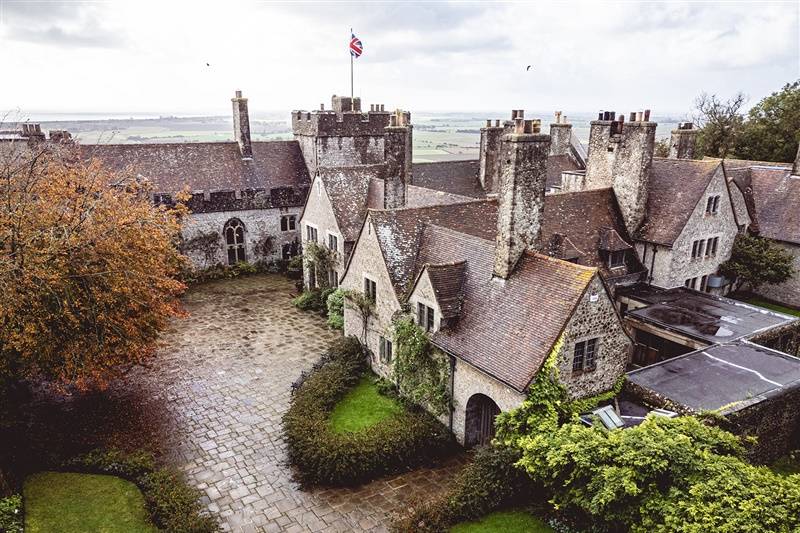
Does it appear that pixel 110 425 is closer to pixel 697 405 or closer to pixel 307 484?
pixel 307 484

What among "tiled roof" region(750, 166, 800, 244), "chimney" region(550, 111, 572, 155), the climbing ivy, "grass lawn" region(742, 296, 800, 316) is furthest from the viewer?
"chimney" region(550, 111, 572, 155)

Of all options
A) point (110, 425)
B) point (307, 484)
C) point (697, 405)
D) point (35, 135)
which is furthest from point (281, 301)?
point (697, 405)

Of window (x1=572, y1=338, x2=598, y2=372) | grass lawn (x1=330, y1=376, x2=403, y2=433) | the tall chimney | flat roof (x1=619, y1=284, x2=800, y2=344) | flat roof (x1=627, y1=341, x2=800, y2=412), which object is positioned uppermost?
the tall chimney

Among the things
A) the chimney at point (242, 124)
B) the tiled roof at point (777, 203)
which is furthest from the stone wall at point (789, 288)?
the chimney at point (242, 124)

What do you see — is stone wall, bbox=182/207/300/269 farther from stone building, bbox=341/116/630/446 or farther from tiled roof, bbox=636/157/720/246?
tiled roof, bbox=636/157/720/246

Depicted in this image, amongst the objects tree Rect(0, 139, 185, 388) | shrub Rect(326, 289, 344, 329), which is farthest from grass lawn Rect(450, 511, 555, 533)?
shrub Rect(326, 289, 344, 329)

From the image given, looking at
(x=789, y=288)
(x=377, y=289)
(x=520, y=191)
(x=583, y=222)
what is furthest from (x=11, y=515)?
(x=789, y=288)
